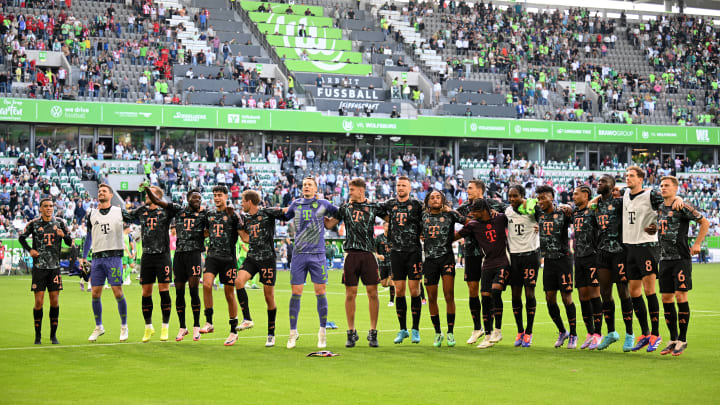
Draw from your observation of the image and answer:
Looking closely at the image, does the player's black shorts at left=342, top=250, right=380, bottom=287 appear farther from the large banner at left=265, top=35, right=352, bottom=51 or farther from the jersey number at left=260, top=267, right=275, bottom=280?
the large banner at left=265, top=35, right=352, bottom=51

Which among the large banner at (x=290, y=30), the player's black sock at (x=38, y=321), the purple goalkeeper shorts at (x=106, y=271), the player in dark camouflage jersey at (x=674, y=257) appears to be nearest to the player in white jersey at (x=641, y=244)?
the player in dark camouflage jersey at (x=674, y=257)

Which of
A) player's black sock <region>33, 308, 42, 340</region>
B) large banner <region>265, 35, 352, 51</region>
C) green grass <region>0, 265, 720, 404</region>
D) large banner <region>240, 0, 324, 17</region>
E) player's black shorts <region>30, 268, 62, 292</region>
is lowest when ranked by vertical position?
green grass <region>0, 265, 720, 404</region>

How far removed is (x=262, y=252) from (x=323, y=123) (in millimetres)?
39906

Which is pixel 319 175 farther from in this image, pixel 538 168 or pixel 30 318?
pixel 30 318

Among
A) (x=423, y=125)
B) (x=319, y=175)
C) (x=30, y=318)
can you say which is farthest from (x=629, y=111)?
(x=30, y=318)

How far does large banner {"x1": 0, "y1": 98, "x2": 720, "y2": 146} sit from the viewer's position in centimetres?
4672

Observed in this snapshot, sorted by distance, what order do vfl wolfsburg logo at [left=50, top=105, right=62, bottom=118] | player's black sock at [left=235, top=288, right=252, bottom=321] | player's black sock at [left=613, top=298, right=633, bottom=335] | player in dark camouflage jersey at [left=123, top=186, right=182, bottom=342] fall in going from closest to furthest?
player's black sock at [left=613, top=298, right=633, bottom=335]
player in dark camouflage jersey at [left=123, top=186, right=182, bottom=342]
player's black sock at [left=235, top=288, right=252, bottom=321]
vfl wolfsburg logo at [left=50, top=105, right=62, bottom=118]

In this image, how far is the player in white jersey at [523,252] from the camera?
43.0 ft

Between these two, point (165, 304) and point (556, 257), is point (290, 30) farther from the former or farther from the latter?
point (556, 257)

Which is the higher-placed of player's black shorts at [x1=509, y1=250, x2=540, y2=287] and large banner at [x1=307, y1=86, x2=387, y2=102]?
large banner at [x1=307, y1=86, x2=387, y2=102]

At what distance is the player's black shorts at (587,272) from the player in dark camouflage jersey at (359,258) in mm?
2949

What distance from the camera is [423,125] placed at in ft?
181

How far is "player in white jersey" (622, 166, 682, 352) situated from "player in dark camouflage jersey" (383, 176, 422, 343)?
300cm

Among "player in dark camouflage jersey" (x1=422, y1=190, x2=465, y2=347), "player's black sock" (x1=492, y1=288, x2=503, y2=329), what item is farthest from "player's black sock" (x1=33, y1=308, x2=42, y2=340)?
"player's black sock" (x1=492, y1=288, x2=503, y2=329)
